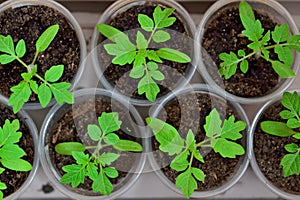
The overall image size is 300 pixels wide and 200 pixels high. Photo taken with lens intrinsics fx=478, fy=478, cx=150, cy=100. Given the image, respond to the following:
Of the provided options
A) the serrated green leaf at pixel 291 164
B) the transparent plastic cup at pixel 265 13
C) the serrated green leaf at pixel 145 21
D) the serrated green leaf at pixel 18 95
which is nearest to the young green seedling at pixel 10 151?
the serrated green leaf at pixel 18 95

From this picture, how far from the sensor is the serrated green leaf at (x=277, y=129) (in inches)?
47.8

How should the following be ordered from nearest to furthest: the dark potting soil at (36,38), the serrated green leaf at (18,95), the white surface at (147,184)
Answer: the serrated green leaf at (18,95), the dark potting soil at (36,38), the white surface at (147,184)

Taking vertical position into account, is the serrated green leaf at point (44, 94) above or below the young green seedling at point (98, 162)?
above

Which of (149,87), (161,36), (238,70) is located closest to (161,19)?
(161,36)

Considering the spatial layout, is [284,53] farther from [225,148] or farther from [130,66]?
[130,66]

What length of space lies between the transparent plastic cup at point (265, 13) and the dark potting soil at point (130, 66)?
39 mm

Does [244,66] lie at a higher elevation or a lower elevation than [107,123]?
higher

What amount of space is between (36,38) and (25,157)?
32 centimetres

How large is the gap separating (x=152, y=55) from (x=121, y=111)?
0.22 metres

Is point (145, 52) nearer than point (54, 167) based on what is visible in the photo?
Yes

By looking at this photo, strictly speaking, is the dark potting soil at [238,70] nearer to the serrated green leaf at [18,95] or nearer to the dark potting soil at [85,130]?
the dark potting soil at [85,130]

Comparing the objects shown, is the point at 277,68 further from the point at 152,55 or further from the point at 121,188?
the point at 121,188

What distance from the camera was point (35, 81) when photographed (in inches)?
46.4

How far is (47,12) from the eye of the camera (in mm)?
1288
